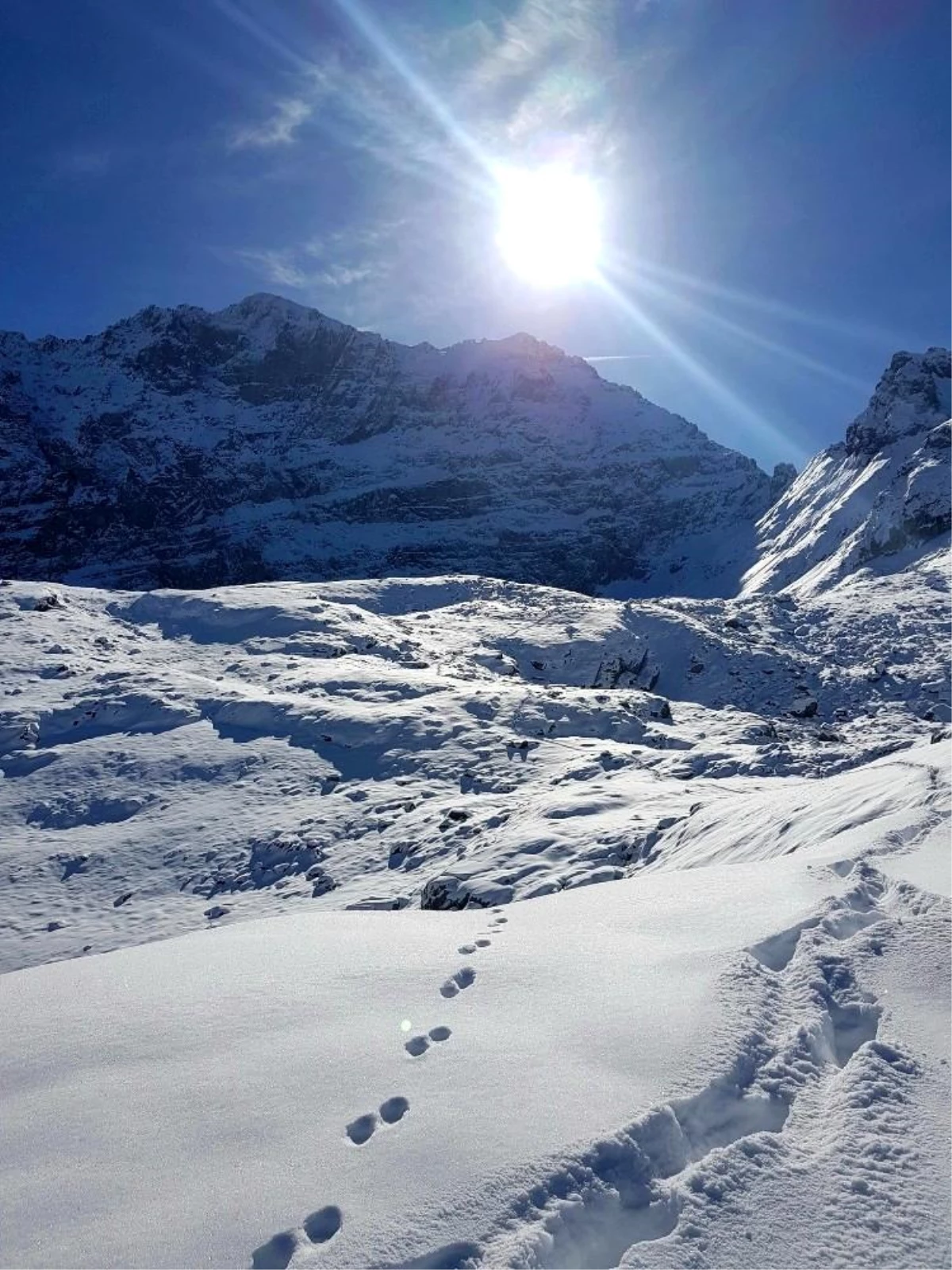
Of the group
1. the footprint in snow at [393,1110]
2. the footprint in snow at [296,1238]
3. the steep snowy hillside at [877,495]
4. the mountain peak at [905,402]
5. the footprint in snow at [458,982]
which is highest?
the mountain peak at [905,402]

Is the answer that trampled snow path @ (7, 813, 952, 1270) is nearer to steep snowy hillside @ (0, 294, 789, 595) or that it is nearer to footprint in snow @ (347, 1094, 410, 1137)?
footprint in snow @ (347, 1094, 410, 1137)

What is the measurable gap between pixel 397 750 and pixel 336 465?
466 ft

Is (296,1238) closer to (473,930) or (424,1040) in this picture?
(424,1040)

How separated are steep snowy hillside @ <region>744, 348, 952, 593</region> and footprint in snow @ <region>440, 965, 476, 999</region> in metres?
65.8

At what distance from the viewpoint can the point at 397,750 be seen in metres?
20.2

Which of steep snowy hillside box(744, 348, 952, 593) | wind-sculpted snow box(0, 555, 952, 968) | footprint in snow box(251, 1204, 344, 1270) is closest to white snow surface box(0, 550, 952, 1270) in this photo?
footprint in snow box(251, 1204, 344, 1270)

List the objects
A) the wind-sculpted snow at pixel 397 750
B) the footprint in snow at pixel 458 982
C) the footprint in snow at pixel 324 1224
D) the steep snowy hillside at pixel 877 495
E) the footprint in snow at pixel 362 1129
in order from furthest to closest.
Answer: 1. the steep snowy hillside at pixel 877 495
2. the wind-sculpted snow at pixel 397 750
3. the footprint in snow at pixel 458 982
4. the footprint in snow at pixel 362 1129
5. the footprint in snow at pixel 324 1224

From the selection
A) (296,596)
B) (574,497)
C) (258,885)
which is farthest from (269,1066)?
(574,497)

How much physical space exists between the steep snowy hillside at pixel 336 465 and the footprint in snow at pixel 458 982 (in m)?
93.1

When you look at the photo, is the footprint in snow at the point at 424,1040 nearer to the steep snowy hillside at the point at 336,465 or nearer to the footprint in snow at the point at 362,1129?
the footprint in snow at the point at 362,1129

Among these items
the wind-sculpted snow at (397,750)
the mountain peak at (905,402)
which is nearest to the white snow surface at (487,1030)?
the wind-sculpted snow at (397,750)

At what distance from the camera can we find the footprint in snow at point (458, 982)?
5.39m

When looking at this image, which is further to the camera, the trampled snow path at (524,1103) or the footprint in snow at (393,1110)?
the footprint in snow at (393,1110)

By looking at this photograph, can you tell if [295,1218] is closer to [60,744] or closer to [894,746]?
[60,744]
